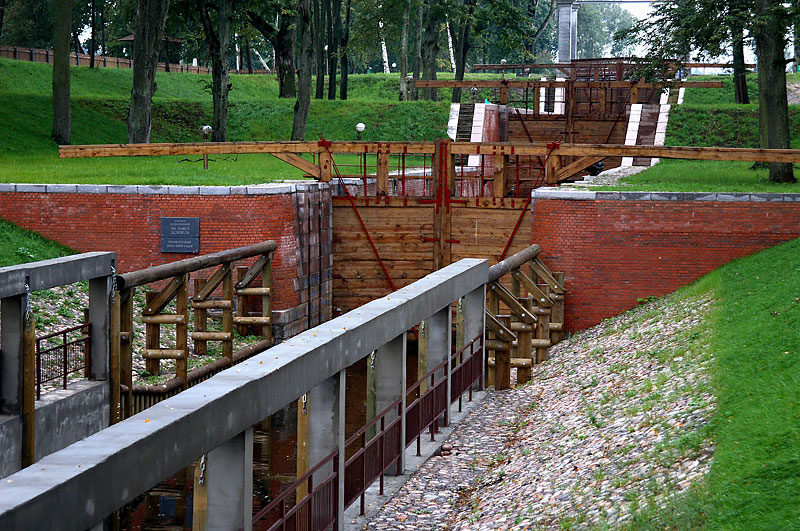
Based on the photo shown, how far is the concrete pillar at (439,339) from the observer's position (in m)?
11.6

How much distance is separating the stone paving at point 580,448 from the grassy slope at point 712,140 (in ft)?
21.0

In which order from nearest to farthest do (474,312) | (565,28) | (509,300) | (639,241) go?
1. (474,312)
2. (509,300)
3. (639,241)
4. (565,28)

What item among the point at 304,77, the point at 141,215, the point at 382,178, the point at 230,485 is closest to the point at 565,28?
the point at 304,77

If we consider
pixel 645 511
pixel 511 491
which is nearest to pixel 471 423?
pixel 511 491

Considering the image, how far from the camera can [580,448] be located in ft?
32.8

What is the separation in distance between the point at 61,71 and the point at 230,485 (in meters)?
28.9

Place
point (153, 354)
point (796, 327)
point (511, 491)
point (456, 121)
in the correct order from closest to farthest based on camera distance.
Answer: point (511, 491) → point (796, 327) → point (153, 354) → point (456, 121)

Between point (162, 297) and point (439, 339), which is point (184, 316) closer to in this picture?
point (162, 297)

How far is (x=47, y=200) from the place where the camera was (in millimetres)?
19531

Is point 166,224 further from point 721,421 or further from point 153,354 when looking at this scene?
point 721,421

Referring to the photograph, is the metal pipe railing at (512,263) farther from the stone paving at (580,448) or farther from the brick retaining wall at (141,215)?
the brick retaining wall at (141,215)

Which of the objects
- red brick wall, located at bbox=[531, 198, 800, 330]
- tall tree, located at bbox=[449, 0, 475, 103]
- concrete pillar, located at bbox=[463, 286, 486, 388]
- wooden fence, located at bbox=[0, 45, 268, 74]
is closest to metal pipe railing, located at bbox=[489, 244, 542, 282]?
concrete pillar, located at bbox=[463, 286, 486, 388]

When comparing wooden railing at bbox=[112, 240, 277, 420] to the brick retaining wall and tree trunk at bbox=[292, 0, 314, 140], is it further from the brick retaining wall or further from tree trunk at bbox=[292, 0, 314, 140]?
tree trunk at bbox=[292, 0, 314, 140]

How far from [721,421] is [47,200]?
578 inches
